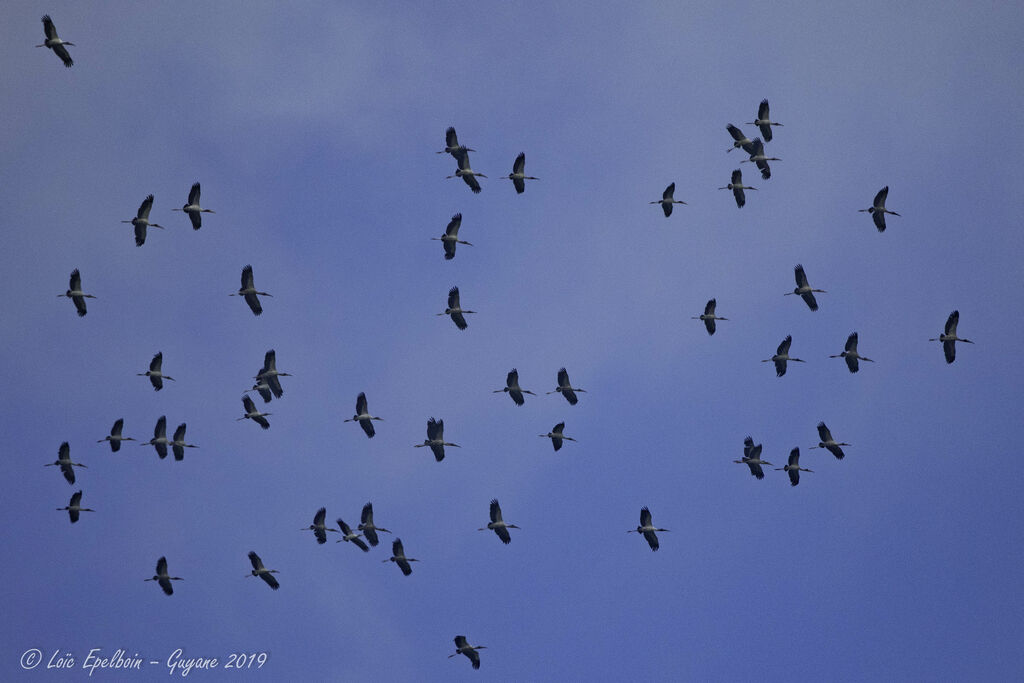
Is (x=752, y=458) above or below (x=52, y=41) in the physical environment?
below

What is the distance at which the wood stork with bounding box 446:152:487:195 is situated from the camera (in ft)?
260

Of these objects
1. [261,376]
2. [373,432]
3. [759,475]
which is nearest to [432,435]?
[373,432]

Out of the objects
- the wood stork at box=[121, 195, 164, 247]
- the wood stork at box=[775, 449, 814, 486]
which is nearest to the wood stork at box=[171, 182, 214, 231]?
the wood stork at box=[121, 195, 164, 247]

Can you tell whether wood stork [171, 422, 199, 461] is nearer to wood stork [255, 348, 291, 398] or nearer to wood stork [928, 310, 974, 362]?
wood stork [255, 348, 291, 398]

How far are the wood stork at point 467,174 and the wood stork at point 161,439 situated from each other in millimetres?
15906

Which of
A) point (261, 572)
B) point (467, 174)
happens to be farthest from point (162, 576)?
point (467, 174)

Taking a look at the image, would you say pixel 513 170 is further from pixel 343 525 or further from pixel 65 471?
pixel 65 471

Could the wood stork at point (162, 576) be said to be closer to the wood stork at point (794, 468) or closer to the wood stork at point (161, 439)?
the wood stork at point (161, 439)

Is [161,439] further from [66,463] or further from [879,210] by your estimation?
[879,210]

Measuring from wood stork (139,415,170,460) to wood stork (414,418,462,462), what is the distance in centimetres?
1055

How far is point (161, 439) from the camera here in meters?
80.6

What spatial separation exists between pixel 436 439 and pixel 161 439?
1142cm

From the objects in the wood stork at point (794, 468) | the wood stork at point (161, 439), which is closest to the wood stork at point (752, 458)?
the wood stork at point (794, 468)

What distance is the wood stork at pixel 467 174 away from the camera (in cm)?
7912
